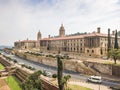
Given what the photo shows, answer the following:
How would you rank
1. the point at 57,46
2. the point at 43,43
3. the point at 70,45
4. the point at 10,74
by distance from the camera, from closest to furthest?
the point at 10,74, the point at 70,45, the point at 57,46, the point at 43,43

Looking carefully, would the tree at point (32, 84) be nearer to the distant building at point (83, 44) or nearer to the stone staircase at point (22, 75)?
the stone staircase at point (22, 75)

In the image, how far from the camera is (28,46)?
17025cm

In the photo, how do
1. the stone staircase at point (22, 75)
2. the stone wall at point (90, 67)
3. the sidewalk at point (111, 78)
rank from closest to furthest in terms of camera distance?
the sidewalk at point (111, 78), the stone wall at point (90, 67), the stone staircase at point (22, 75)

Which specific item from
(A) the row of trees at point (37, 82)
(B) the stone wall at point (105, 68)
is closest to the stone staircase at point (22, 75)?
(A) the row of trees at point (37, 82)

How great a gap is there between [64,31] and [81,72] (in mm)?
85617

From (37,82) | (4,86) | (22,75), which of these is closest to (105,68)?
(22,75)

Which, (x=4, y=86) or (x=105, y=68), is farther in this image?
(x=105, y=68)

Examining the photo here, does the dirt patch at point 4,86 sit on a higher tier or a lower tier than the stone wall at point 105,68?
lower

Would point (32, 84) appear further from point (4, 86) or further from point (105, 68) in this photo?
point (105, 68)

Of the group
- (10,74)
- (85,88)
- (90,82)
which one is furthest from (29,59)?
(85,88)

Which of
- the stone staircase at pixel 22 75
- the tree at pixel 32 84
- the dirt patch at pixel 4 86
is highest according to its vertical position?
the tree at pixel 32 84

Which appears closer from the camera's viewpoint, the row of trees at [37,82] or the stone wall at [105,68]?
the row of trees at [37,82]

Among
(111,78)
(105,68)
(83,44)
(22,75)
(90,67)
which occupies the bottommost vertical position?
(22,75)

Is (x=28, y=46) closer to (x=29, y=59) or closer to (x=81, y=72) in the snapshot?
(x=29, y=59)
